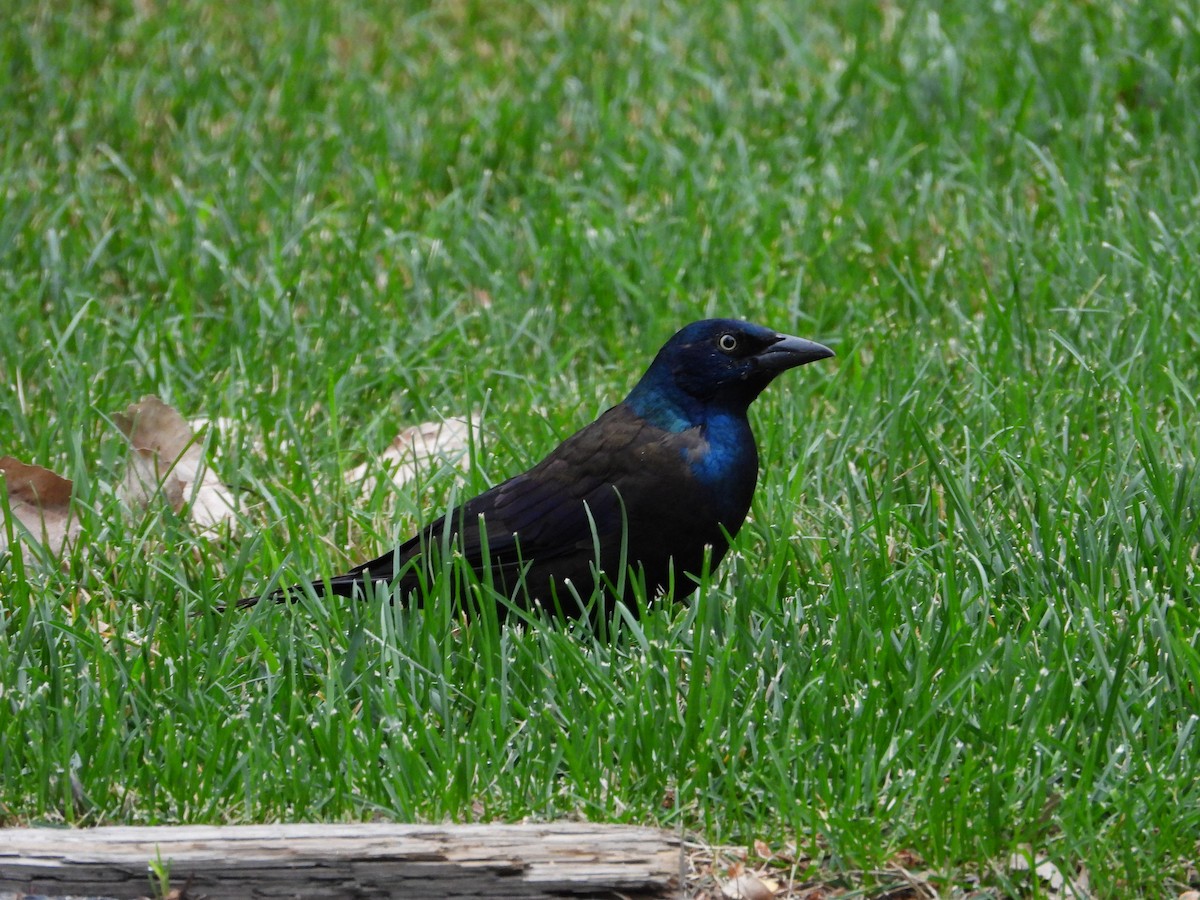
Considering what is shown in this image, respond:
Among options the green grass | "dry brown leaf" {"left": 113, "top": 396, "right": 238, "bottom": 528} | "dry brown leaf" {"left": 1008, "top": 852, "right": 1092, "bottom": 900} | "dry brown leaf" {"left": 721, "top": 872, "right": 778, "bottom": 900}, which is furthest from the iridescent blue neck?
"dry brown leaf" {"left": 1008, "top": 852, "right": 1092, "bottom": 900}

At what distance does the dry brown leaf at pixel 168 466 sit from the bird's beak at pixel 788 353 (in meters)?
1.39

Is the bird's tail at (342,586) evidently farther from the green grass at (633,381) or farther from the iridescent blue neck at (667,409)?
the iridescent blue neck at (667,409)

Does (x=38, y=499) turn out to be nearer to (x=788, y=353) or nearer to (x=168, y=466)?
(x=168, y=466)

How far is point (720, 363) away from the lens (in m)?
3.74

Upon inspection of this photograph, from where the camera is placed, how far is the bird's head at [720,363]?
373 cm

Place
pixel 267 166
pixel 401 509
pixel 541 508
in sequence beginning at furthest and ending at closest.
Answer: pixel 267 166 → pixel 401 509 → pixel 541 508

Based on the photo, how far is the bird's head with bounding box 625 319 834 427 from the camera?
3730 millimetres

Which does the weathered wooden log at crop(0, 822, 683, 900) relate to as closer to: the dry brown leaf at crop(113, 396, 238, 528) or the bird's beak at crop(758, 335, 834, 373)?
the bird's beak at crop(758, 335, 834, 373)

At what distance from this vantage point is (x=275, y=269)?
5.32 m

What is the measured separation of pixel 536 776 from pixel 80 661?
0.96 meters

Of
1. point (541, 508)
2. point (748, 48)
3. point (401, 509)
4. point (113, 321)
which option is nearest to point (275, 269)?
point (113, 321)

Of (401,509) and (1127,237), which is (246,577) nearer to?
(401,509)

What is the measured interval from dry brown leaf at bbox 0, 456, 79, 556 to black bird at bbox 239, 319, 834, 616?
2.38 feet

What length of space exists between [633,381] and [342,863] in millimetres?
2460
